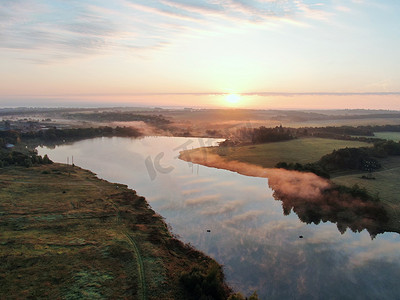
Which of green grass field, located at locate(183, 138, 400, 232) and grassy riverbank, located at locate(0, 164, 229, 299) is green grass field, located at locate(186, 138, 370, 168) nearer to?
green grass field, located at locate(183, 138, 400, 232)

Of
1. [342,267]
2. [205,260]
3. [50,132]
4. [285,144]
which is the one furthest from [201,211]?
[50,132]

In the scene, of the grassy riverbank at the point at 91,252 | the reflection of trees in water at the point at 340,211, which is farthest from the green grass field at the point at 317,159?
the grassy riverbank at the point at 91,252

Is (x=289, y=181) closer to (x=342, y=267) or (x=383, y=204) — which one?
(x=383, y=204)

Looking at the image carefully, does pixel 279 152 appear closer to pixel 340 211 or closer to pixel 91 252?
pixel 340 211

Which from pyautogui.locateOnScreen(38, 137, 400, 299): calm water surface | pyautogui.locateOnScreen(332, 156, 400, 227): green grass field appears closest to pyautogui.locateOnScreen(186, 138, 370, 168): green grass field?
pyautogui.locateOnScreen(332, 156, 400, 227): green grass field

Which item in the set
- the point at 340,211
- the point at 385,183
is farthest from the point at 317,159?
the point at 340,211

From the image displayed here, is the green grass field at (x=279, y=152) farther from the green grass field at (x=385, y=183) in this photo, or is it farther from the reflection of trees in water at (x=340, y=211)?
the reflection of trees in water at (x=340, y=211)

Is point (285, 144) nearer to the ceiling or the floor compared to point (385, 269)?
nearer to the ceiling
